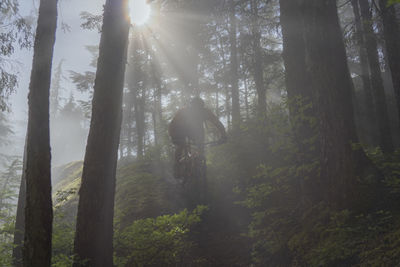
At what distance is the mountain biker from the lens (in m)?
7.48

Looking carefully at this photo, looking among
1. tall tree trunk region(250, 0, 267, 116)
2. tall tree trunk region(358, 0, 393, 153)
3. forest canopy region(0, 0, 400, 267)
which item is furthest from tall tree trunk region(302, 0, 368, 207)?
tall tree trunk region(250, 0, 267, 116)

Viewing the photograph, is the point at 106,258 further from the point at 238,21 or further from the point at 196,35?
the point at 238,21

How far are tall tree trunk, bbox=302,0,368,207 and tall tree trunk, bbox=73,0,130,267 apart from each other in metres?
3.58

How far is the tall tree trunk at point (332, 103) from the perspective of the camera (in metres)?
4.16

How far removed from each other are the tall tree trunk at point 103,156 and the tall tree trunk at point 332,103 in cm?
358

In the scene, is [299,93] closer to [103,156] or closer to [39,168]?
[103,156]

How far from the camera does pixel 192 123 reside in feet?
24.8

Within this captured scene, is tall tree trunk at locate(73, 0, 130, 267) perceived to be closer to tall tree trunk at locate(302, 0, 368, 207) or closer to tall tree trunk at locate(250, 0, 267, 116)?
tall tree trunk at locate(302, 0, 368, 207)

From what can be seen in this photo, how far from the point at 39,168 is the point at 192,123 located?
4499mm

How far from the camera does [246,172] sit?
836 cm

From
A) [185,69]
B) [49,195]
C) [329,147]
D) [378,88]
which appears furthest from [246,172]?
[185,69]

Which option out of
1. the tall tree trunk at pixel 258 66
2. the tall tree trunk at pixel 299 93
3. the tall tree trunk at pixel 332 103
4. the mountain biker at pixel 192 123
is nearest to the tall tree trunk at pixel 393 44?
the tall tree trunk at pixel 299 93

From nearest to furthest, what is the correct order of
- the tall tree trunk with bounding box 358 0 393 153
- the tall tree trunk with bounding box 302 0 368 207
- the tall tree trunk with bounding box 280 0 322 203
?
the tall tree trunk with bounding box 302 0 368 207, the tall tree trunk with bounding box 280 0 322 203, the tall tree trunk with bounding box 358 0 393 153

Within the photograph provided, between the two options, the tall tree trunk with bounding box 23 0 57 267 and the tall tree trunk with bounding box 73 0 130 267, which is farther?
the tall tree trunk with bounding box 73 0 130 267
